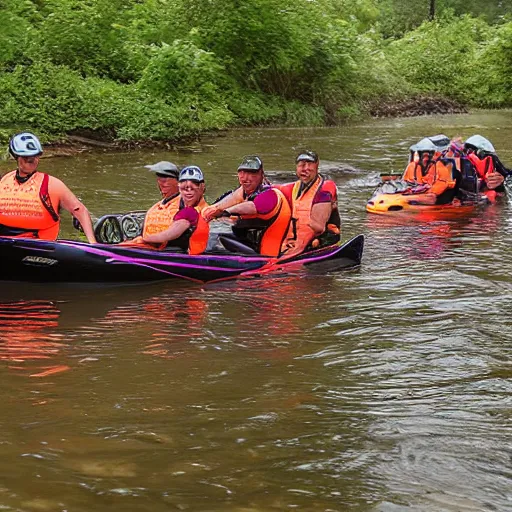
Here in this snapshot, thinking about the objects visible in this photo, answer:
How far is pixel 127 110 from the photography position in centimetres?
1852

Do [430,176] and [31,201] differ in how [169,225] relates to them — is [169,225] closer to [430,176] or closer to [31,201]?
[31,201]

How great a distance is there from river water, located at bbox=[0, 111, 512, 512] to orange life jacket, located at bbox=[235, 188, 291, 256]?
18.9 inches

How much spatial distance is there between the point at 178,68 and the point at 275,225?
12.7 m

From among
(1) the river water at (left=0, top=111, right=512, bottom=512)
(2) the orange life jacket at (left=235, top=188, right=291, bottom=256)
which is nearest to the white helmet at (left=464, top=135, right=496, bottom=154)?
(1) the river water at (left=0, top=111, right=512, bottom=512)

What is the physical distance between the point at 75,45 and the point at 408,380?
56.8 feet

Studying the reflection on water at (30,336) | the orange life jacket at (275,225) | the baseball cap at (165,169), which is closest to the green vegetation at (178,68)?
the orange life jacket at (275,225)

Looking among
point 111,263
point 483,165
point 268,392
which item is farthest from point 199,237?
point 483,165

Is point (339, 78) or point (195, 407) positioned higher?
point (339, 78)

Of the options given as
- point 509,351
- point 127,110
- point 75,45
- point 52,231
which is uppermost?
point 75,45

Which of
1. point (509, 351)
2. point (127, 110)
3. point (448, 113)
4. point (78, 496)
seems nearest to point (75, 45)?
point (127, 110)

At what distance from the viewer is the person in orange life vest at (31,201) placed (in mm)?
7664

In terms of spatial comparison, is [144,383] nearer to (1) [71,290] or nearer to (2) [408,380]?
(2) [408,380]

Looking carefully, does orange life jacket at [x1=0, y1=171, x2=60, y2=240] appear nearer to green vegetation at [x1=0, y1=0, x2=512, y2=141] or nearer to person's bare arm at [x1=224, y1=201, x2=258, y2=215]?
person's bare arm at [x1=224, y1=201, x2=258, y2=215]

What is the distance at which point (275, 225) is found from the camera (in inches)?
346
